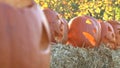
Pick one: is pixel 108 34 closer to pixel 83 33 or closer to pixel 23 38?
pixel 83 33

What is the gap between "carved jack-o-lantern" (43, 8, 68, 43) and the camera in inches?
165

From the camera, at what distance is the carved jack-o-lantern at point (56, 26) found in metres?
4.19

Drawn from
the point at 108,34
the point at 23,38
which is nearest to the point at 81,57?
the point at 108,34

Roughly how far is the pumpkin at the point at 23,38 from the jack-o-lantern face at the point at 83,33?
9.87 ft

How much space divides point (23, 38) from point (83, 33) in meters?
3.20

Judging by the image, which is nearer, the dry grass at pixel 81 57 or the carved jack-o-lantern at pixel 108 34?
the dry grass at pixel 81 57

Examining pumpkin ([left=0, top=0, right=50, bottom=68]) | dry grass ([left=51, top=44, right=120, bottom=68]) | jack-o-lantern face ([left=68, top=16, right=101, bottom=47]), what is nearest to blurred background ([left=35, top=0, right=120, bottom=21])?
jack-o-lantern face ([left=68, top=16, right=101, bottom=47])

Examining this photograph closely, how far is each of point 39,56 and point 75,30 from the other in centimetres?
310

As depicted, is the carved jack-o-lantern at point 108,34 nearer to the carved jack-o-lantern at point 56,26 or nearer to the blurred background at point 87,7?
the carved jack-o-lantern at point 56,26

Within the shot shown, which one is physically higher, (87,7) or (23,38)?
(23,38)

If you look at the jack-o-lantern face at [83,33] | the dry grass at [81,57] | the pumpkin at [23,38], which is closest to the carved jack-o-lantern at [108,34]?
the jack-o-lantern face at [83,33]

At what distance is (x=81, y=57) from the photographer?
3887 millimetres

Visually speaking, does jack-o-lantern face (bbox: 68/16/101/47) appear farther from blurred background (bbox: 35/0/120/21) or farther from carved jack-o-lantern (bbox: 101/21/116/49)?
blurred background (bbox: 35/0/120/21)

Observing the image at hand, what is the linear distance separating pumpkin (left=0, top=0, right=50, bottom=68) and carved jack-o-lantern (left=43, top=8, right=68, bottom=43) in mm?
2530
